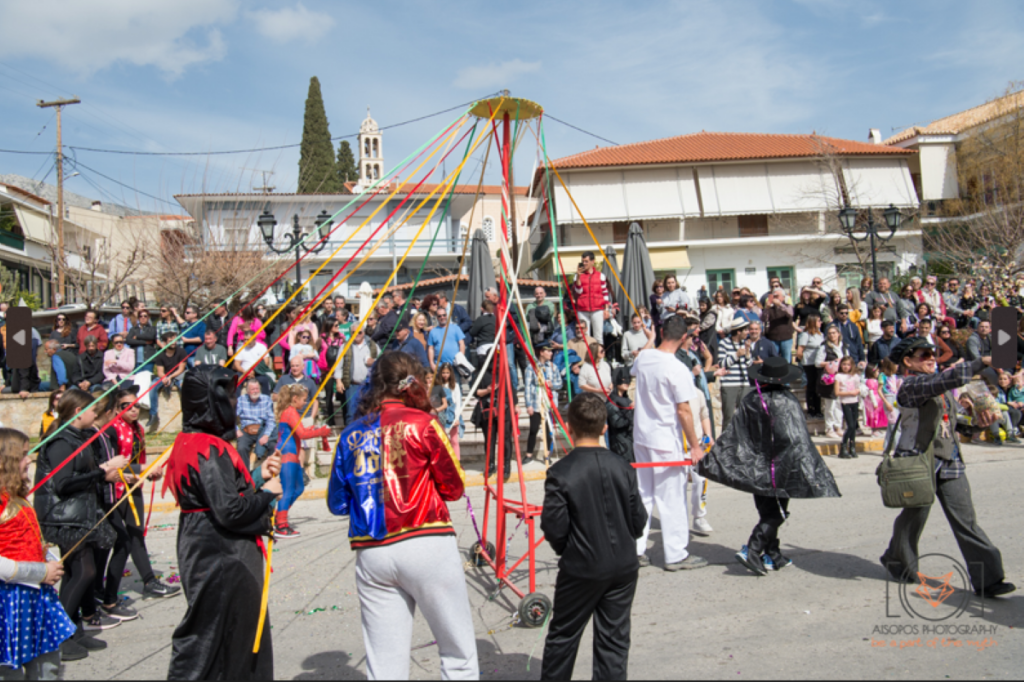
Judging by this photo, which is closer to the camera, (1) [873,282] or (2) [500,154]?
(2) [500,154]

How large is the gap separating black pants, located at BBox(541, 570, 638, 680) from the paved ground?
64 cm

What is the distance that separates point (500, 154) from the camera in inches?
207

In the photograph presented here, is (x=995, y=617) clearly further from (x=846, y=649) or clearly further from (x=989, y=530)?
(x=989, y=530)

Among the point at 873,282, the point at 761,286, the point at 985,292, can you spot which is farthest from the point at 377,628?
the point at 761,286

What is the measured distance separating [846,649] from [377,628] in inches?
109

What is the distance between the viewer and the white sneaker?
6.54 meters

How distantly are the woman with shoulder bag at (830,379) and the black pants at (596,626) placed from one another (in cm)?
862

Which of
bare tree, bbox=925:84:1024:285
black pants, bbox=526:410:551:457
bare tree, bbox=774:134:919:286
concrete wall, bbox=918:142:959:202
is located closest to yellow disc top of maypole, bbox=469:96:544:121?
black pants, bbox=526:410:551:457

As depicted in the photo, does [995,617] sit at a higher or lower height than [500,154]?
lower

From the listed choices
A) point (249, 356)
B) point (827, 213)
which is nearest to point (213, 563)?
point (249, 356)

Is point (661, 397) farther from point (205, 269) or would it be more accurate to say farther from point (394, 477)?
point (205, 269)

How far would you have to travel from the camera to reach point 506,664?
401 cm

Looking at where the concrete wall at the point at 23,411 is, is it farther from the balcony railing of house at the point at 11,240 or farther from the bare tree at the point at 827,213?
the bare tree at the point at 827,213

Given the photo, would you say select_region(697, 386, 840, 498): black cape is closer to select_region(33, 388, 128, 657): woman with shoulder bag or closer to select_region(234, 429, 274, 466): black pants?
select_region(33, 388, 128, 657): woman with shoulder bag
